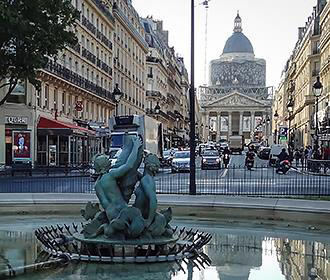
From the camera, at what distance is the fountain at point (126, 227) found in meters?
10.0

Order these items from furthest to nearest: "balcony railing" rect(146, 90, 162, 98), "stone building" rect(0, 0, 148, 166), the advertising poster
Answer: "balcony railing" rect(146, 90, 162, 98)
"stone building" rect(0, 0, 148, 166)
the advertising poster

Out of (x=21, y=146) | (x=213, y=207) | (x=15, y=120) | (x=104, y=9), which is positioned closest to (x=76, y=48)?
→ (x=104, y=9)

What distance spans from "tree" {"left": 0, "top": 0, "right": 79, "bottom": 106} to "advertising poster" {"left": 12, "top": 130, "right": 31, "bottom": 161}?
42.7 ft

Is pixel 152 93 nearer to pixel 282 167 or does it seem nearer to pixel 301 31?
pixel 301 31

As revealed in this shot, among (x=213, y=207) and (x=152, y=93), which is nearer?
(x=213, y=207)

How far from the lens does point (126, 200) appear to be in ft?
34.6

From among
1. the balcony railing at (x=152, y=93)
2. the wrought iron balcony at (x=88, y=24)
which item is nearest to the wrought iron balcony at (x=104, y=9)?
the wrought iron balcony at (x=88, y=24)

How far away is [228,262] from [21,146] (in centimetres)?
3405

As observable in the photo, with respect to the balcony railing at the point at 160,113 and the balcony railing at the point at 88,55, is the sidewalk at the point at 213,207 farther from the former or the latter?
the balcony railing at the point at 160,113

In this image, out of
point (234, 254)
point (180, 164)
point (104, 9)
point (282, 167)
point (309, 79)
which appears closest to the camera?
point (234, 254)

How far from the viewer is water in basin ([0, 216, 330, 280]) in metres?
9.23

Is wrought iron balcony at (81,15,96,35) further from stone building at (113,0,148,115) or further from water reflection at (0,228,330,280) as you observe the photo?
water reflection at (0,228,330,280)

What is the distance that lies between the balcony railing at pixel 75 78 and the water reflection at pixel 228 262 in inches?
1377

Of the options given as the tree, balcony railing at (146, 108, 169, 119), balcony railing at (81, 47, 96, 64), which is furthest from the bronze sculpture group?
balcony railing at (146, 108, 169, 119)
